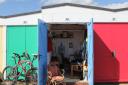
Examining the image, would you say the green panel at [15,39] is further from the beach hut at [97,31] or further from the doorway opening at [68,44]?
the doorway opening at [68,44]

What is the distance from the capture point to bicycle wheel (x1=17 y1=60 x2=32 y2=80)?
47.6 ft

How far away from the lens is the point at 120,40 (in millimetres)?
14750

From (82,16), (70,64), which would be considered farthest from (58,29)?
(82,16)

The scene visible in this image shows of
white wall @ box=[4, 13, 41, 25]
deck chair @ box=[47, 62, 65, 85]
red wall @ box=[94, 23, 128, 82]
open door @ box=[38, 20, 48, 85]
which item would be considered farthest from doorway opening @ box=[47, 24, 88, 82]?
open door @ box=[38, 20, 48, 85]

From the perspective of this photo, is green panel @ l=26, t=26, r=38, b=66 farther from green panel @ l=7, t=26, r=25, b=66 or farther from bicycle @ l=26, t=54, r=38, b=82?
bicycle @ l=26, t=54, r=38, b=82

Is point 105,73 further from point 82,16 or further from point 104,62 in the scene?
point 82,16

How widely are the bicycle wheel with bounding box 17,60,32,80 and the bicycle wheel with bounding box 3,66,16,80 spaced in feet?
0.76

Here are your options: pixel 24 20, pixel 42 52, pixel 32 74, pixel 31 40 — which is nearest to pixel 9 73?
pixel 32 74

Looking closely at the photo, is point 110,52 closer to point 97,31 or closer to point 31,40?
point 97,31

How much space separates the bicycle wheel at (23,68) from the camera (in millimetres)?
14499

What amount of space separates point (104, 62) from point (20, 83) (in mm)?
3401

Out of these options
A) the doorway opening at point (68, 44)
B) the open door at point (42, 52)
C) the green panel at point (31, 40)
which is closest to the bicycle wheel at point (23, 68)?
the green panel at point (31, 40)

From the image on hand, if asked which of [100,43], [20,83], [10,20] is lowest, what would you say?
[20,83]

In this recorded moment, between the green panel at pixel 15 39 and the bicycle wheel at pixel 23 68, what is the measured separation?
0.70m
